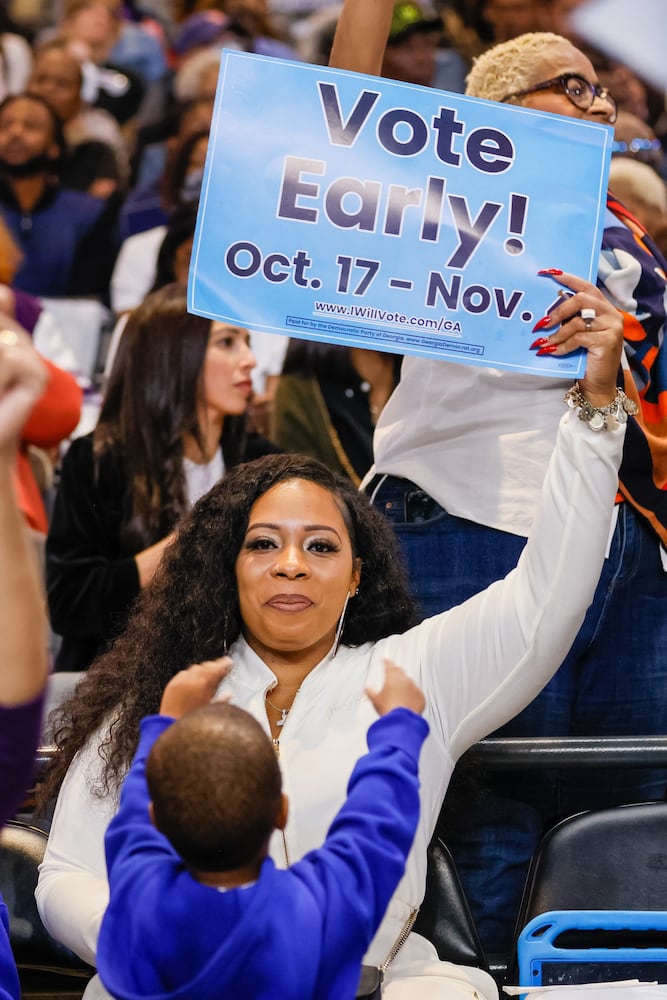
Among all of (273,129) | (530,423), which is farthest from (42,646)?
(530,423)

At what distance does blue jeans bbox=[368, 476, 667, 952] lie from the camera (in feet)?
9.25

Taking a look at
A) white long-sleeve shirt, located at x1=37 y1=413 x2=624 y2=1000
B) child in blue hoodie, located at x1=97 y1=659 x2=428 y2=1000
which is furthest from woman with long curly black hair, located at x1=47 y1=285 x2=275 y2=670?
child in blue hoodie, located at x1=97 y1=659 x2=428 y2=1000

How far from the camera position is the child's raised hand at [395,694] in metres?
2.15

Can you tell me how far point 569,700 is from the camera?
2865mm

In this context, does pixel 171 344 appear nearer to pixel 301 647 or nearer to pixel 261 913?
pixel 301 647

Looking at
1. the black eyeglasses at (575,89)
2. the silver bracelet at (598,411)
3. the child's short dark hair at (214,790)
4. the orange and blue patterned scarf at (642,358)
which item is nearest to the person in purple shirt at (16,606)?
the child's short dark hair at (214,790)

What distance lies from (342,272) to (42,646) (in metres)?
1.13

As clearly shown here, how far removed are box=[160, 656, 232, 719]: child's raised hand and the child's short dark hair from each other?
18cm

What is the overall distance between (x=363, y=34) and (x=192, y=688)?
4.84 feet

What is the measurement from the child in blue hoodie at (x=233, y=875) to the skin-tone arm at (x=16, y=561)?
324 mm

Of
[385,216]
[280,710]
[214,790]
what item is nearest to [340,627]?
[280,710]

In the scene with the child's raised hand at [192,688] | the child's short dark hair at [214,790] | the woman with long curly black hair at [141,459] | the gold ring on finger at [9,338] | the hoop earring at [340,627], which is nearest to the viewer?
the gold ring on finger at [9,338]

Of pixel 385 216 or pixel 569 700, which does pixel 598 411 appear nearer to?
pixel 385 216

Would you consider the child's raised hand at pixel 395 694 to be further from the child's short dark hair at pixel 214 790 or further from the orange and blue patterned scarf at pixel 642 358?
the orange and blue patterned scarf at pixel 642 358
